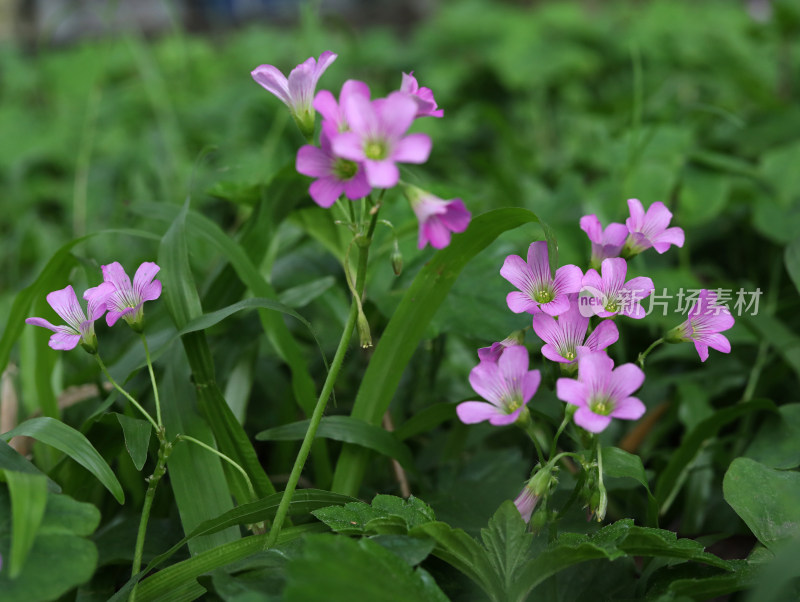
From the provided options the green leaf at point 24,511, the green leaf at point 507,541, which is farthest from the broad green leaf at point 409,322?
A: the green leaf at point 24,511

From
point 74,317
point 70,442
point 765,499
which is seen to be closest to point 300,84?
point 74,317

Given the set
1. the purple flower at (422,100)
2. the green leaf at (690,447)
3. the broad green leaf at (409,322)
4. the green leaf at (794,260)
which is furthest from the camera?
the green leaf at (794,260)

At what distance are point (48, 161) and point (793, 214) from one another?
7.41ft

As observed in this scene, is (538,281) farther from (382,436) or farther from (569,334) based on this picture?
(382,436)

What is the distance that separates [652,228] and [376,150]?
1.00 ft

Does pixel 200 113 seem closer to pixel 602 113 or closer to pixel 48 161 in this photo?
pixel 48 161

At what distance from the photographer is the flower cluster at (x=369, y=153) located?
0.53 metres

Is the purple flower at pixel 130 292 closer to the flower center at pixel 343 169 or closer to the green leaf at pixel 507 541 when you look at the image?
the flower center at pixel 343 169

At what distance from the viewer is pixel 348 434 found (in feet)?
2.60

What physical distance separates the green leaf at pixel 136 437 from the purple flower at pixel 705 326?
0.52m

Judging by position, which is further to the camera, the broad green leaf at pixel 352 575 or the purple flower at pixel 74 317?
the purple flower at pixel 74 317

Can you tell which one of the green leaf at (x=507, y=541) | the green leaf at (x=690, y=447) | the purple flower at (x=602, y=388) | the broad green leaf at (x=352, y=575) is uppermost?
the purple flower at (x=602, y=388)

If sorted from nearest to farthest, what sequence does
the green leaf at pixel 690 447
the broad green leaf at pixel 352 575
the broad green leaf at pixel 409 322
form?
1. the broad green leaf at pixel 352 575
2. the broad green leaf at pixel 409 322
3. the green leaf at pixel 690 447

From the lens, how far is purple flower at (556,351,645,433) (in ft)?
1.84
